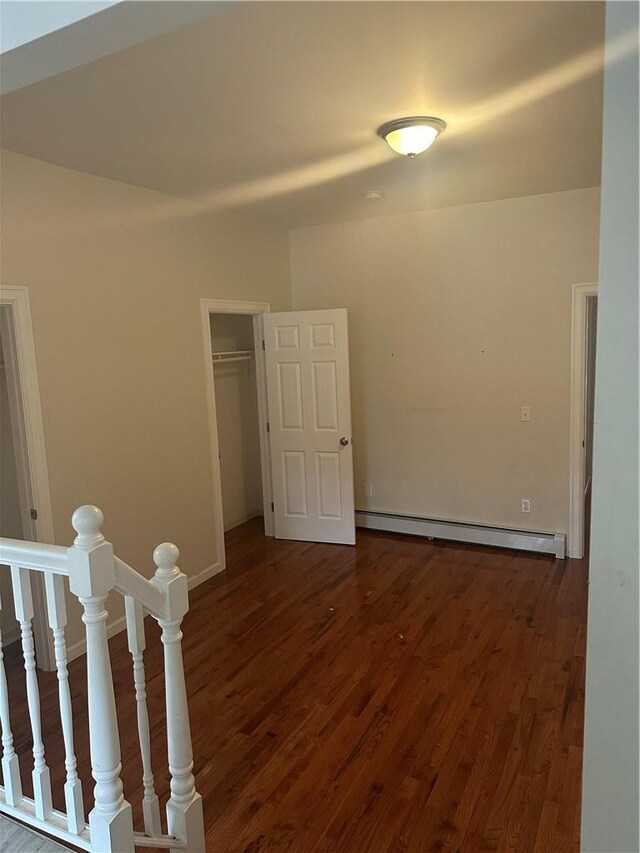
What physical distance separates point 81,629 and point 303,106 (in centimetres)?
301

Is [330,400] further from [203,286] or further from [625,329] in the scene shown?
[625,329]

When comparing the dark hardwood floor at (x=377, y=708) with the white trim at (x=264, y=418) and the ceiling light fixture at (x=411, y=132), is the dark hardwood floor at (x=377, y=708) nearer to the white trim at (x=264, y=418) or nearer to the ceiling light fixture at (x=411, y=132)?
the white trim at (x=264, y=418)

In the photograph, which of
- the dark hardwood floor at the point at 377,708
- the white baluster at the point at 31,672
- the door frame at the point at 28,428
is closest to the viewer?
the white baluster at the point at 31,672

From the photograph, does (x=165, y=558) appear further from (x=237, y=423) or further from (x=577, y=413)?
(x=237, y=423)

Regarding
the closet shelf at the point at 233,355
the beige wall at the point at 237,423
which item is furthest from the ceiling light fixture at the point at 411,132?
the beige wall at the point at 237,423

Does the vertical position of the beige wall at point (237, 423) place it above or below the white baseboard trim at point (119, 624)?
above

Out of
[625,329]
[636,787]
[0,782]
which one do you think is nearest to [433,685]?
[636,787]

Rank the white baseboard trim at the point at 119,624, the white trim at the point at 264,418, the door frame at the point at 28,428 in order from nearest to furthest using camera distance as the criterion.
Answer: the door frame at the point at 28,428 < the white baseboard trim at the point at 119,624 < the white trim at the point at 264,418

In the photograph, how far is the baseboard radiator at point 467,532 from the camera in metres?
4.59

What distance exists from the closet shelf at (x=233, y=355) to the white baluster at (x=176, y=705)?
11.2ft

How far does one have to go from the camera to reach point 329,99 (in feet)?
8.14

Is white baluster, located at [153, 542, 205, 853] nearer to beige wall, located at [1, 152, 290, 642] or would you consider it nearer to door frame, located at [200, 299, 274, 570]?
beige wall, located at [1, 152, 290, 642]

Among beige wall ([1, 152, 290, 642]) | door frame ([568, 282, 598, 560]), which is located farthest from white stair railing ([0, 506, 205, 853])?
door frame ([568, 282, 598, 560])

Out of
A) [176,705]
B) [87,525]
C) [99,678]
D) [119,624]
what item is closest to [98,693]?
[99,678]
